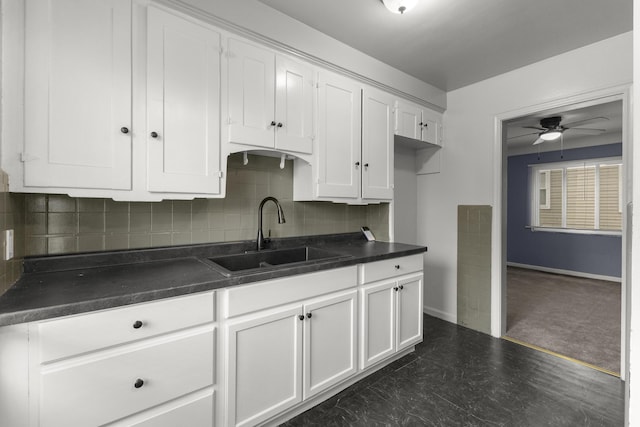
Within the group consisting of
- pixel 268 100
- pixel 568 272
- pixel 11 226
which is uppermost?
pixel 268 100

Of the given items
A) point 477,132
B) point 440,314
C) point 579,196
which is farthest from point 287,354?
point 579,196

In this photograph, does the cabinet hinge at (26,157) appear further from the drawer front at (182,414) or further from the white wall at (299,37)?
the drawer front at (182,414)

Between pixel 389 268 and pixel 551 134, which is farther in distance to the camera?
pixel 551 134

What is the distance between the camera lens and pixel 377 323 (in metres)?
2.20

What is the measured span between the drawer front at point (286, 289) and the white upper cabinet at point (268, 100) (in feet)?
2.85

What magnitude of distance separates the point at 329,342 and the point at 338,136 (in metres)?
1.52

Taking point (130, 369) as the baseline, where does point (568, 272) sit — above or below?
below

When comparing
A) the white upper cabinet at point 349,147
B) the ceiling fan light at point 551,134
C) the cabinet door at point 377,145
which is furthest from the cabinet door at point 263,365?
the ceiling fan light at point 551,134

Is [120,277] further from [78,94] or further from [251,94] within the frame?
[251,94]

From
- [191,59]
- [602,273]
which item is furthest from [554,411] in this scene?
[602,273]

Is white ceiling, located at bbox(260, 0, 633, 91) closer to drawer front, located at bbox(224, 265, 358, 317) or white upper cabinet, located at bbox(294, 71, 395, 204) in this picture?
white upper cabinet, located at bbox(294, 71, 395, 204)

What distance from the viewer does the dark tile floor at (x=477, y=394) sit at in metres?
1.77

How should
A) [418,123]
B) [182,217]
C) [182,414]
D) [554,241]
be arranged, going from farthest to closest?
[554,241], [418,123], [182,217], [182,414]

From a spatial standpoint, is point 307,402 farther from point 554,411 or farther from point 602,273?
point 602,273
